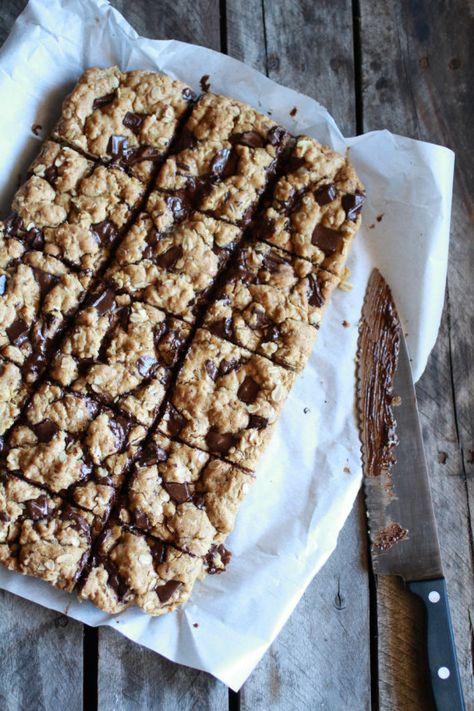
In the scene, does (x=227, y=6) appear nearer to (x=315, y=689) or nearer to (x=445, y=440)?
(x=445, y=440)

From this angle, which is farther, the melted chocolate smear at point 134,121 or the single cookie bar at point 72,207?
the melted chocolate smear at point 134,121

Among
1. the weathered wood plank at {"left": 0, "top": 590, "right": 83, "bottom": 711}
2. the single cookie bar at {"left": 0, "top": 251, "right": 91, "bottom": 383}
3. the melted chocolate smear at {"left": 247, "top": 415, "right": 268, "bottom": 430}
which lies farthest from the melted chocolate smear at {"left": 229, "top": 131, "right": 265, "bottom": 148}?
the weathered wood plank at {"left": 0, "top": 590, "right": 83, "bottom": 711}

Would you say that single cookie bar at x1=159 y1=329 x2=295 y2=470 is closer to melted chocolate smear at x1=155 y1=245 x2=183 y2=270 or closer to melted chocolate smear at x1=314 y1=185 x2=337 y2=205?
melted chocolate smear at x1=155 y1=245 x2=183 y2=270

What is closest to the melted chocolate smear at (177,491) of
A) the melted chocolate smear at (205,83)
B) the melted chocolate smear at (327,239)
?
the melted chocolate smear at (327,239)

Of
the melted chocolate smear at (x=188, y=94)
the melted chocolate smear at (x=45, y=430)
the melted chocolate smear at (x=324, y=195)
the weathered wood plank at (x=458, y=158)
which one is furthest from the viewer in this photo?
the weathered wood plank at (x=458, y=158)

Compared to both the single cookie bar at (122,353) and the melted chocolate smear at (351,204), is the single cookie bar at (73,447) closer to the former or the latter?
the single cookie bar at (122,353)

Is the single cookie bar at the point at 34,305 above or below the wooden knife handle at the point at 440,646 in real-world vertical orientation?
above
